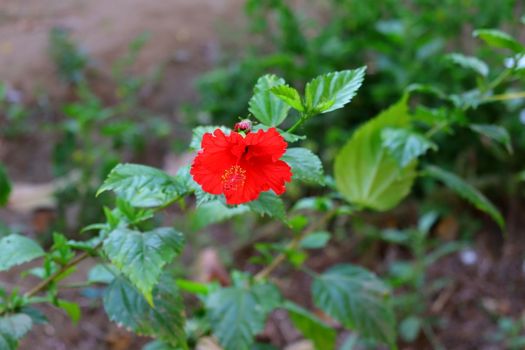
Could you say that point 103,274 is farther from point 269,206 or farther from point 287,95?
point 287,95

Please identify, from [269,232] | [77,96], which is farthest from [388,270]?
[77,96]

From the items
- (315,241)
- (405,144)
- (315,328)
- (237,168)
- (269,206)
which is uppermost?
(237,168)

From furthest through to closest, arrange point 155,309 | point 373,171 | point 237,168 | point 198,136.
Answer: point 373,171, point 155,309, point 198,136, point 237,168

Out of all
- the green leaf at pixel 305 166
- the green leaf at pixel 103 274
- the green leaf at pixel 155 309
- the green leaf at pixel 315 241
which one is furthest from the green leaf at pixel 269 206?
the green leaf at pixel 315 241

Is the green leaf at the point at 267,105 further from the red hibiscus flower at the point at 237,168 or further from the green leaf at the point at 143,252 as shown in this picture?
the green leaf at the point at 143,252

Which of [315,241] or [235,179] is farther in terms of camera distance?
[315,241]

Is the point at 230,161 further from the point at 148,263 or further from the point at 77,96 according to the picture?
the point at 77,96

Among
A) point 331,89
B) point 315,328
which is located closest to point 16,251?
point 331,89
